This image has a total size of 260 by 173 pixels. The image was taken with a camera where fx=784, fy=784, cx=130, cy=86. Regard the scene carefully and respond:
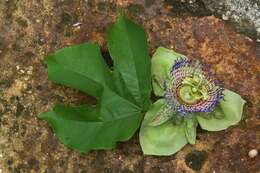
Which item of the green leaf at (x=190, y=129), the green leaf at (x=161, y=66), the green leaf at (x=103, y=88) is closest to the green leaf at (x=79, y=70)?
the green leaf at (x=103, y=88)

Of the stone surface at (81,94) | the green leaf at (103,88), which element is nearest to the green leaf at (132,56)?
the green leaf at (103,88)

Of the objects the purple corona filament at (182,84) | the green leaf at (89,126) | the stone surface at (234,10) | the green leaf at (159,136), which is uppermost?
the stone surface at (234,10)

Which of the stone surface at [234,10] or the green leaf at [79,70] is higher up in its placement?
the stone surface at [234,10]

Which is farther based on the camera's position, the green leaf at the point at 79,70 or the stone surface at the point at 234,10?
the stone surface at the point at 234,10

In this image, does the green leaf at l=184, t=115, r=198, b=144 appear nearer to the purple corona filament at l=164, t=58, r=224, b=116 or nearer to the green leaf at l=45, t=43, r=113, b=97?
the purple corona filament at l=164, t=58, r=224, b=116

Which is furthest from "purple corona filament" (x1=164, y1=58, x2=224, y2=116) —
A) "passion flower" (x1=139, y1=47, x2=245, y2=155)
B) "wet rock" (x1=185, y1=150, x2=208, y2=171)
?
"wet rock" (x1=185, y1=150, x2=208, y2=171)

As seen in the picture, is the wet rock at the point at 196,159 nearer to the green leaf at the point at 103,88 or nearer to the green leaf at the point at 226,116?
the green leaf at the point at 226,116

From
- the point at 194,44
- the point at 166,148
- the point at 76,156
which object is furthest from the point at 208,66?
the point at 76,156
